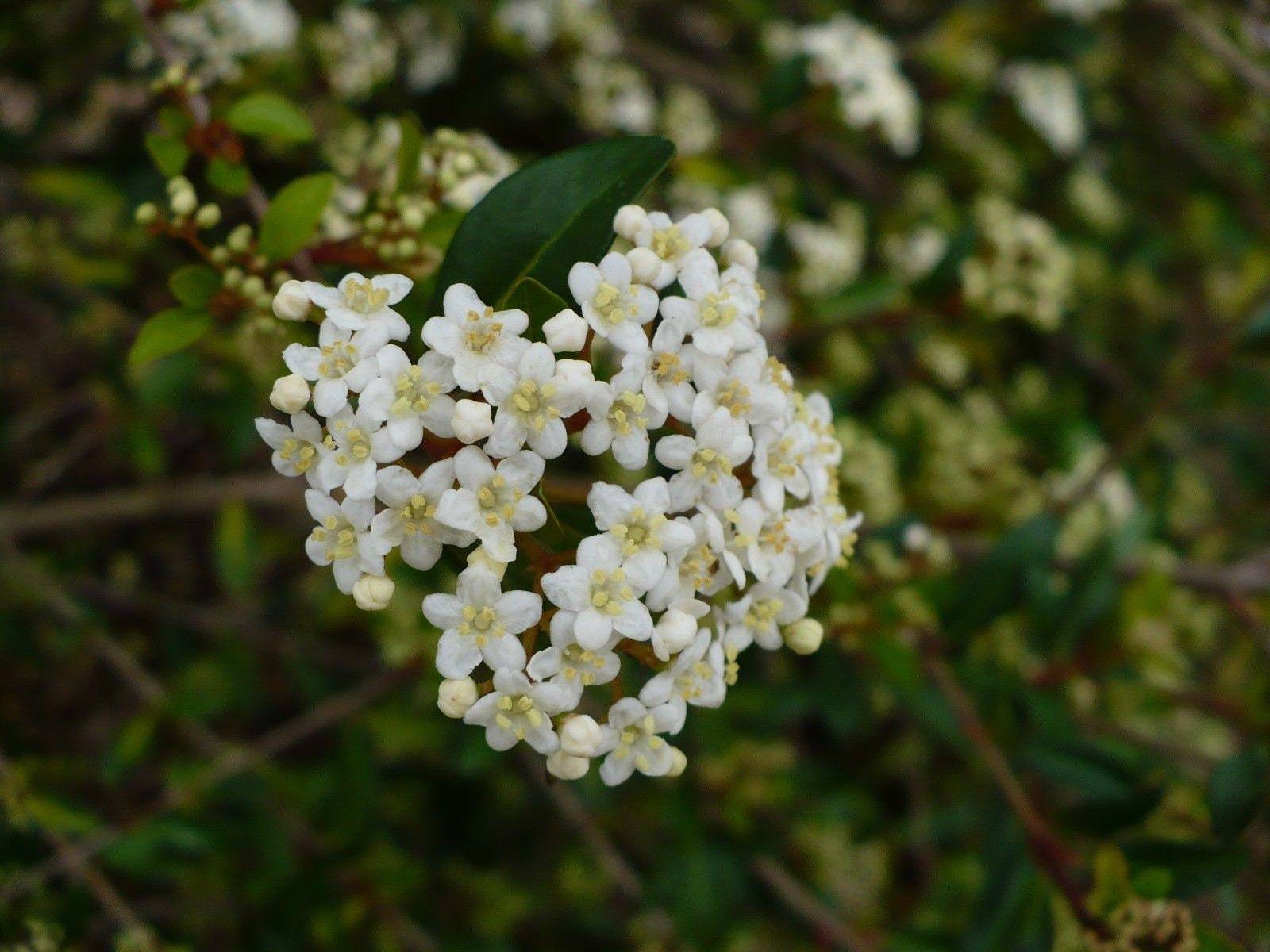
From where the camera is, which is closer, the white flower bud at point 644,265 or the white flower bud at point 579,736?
the white flower bud at point 579,736

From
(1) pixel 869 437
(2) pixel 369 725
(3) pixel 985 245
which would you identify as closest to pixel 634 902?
(2) pixel 369 725

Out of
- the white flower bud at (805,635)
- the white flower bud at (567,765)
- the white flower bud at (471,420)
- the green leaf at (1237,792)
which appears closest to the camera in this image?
the white flower bud at (471,420)

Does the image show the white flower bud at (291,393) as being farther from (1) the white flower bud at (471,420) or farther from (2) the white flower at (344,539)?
(1) the white flower bud at (471,420)

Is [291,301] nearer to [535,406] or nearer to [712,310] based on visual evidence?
[535,406]

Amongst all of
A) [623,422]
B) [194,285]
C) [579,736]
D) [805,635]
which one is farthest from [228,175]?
[805,635]

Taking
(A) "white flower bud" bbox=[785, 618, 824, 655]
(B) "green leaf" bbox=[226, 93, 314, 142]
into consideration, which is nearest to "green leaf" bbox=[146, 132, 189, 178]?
(B) "green leaf" bbox=[226, 93, 314, 142]

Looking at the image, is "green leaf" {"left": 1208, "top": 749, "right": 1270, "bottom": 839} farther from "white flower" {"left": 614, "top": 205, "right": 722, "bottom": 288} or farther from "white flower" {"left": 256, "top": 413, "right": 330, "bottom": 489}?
"white flower" {"left": 256, "top": 413, "right": 330, "bottom": 489}

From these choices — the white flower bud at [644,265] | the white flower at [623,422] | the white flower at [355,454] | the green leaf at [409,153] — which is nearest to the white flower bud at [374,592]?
the white flower at [355,454]
